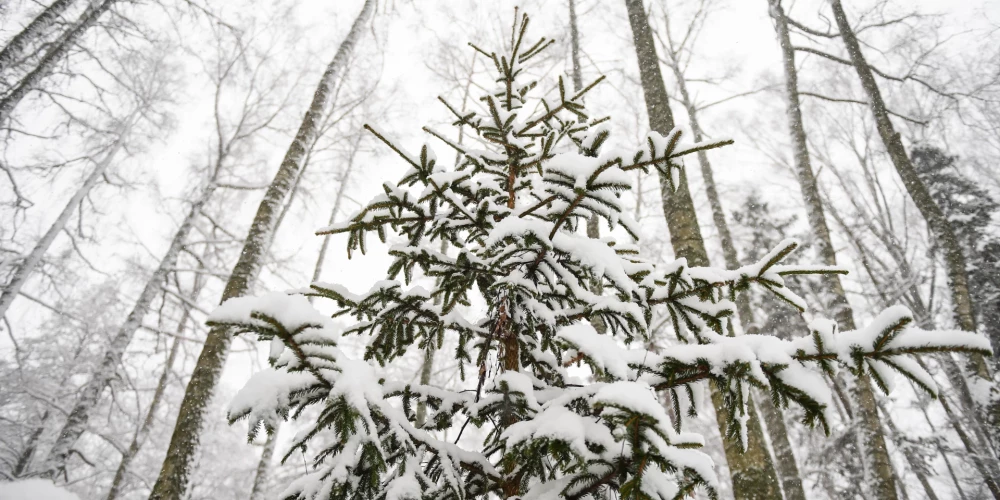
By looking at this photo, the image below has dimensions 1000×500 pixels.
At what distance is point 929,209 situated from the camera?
6.13 metres

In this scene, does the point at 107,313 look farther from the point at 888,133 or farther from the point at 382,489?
the point at 888,133

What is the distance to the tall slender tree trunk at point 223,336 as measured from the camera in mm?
3688

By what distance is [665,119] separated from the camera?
4332mm

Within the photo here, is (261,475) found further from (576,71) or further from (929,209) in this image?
(929,209)

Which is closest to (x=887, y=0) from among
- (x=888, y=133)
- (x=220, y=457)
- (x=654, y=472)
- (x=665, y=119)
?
(x=888, y=133)

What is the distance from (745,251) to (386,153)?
1124 centimetres

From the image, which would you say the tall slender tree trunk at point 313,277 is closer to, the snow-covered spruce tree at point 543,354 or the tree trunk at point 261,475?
the tree trunk at point 261,475

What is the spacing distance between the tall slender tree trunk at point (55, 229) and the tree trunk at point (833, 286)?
12.1 m

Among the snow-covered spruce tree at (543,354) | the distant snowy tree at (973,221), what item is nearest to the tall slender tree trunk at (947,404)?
the distant snowy tree at (973,221)

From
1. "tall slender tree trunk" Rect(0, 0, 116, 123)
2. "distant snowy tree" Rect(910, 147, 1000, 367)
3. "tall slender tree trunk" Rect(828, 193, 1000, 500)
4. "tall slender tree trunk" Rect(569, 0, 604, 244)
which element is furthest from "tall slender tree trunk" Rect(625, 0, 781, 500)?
"distant snowy tree" Rect(910, 147, 1000, 367)

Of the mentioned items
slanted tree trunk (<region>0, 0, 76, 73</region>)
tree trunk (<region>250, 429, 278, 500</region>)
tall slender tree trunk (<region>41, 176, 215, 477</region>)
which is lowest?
tree trunk (<region>250, 429, 278, 500</region>)

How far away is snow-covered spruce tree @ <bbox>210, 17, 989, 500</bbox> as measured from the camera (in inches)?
44.5

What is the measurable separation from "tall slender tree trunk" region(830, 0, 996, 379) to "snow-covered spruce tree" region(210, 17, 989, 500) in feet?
19.5

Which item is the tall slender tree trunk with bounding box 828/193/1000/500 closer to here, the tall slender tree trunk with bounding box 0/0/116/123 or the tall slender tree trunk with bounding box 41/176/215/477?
the tall slender tree trunk with bounding box 41/176/215/477
